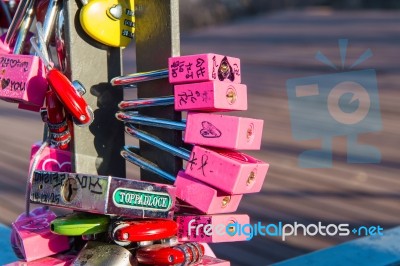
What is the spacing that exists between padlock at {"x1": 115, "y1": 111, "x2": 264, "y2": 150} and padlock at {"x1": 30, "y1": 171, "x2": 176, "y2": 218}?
15cm

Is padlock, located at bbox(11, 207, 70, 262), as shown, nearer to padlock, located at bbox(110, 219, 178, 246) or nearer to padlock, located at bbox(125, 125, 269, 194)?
padlock, located at bbox(110, 219, 178, 246)

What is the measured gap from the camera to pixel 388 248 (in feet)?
9.39

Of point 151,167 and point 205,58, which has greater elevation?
point 205,58

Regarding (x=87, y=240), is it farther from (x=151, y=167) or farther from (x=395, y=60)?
(x=395, y=60)

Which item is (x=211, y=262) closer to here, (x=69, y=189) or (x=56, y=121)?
(x=69, y=189)

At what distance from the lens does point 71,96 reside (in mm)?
2035

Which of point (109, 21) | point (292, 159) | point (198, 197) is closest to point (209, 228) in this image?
point (198, 197)

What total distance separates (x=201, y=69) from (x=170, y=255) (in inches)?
18.4

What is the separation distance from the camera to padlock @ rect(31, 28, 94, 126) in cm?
203

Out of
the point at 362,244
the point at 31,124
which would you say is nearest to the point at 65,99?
the point at 362,244

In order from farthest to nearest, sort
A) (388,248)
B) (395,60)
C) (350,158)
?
(395,60) → (350,158) → (388,248)

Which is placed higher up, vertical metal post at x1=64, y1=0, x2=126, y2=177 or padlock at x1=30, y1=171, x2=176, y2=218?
vertical metal post at x1=64, y1=0, x2=126, y2=177

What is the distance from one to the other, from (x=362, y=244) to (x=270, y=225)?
0.57 meters

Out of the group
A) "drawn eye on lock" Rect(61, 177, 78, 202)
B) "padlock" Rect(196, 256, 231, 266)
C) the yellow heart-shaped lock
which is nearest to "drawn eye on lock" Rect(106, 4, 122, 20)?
the yellow heart-shaped lock
